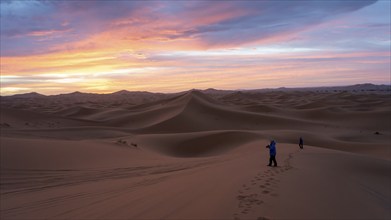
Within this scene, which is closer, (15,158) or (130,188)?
(130,188)

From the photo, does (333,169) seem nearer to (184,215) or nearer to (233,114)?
(184,215)

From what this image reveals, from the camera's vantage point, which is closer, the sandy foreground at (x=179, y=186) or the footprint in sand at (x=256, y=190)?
the footprint in sand at (x=256, y=190)

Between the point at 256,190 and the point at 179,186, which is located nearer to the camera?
the point at 256,190

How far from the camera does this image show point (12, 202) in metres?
9.02

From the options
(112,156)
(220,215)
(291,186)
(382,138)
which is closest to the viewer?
(220,215)

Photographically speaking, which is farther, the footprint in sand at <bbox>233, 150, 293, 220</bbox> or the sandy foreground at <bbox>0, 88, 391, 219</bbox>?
the sandy foreground at <bbox>0, 88, 391, 219</bbox>

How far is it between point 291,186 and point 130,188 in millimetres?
3958

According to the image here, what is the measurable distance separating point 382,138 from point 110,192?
108 ft

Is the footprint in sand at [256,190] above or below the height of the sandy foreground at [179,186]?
above

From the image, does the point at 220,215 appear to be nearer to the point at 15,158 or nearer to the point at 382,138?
the point at 15,158

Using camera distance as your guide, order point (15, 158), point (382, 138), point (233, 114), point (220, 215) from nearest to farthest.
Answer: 1. point (220, 215)
2. point (15, 158)
3. point (382, 138)
4. point (233, 114)

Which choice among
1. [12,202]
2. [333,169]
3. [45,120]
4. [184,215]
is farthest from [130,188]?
[45,120]

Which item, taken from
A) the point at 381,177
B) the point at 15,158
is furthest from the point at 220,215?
the point at 15,158

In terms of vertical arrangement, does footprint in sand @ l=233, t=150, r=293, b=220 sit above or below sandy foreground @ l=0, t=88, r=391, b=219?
above
